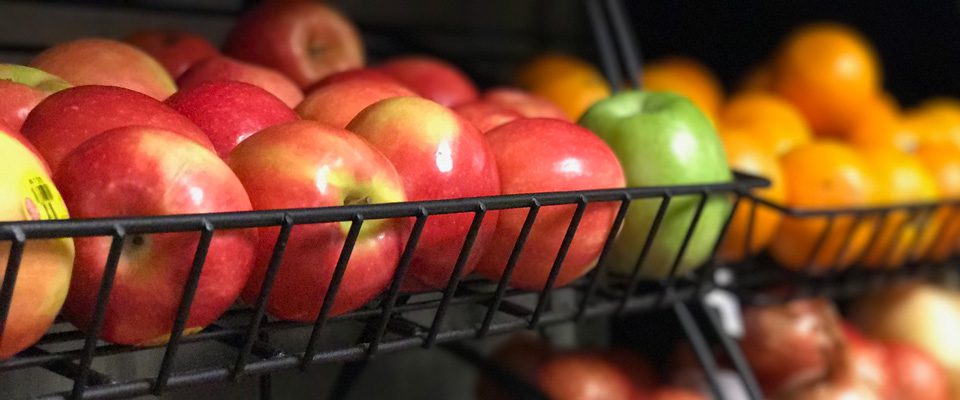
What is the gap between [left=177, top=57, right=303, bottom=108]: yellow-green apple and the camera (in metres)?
0.60

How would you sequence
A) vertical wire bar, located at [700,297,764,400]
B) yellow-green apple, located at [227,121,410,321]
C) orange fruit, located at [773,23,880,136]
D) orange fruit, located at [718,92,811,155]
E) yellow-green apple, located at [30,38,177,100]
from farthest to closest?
orange fruit, located at [773,23,880,136], orange fruit, located at [718,92,811,155], vertical wire bar, located at [700,297,764,400], yellow-green apple, located at [30,38,177,100], yellow-green apple, located at [227,121,410,321]

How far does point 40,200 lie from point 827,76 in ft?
3.20

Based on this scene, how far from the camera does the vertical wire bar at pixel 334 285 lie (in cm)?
42

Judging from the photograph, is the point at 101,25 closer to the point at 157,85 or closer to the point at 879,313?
the point at 157,85

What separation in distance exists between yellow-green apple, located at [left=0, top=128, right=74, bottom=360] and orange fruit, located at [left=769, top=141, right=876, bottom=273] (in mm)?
687

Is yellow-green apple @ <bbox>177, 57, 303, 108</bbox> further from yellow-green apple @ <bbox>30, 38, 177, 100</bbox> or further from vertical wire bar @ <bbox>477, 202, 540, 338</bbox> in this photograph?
vertical wire bar @ <bbox>477, 202, 540, 338</bbox>

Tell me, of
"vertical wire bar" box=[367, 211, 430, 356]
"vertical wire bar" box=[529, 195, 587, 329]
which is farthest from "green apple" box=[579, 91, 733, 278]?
"vertical wire bar" box=[367, 211, 430, 356]

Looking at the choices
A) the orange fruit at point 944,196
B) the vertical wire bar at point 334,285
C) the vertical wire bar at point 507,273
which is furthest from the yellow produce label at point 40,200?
the orange fruit at point 944,196

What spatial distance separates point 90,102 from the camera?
0.44 m

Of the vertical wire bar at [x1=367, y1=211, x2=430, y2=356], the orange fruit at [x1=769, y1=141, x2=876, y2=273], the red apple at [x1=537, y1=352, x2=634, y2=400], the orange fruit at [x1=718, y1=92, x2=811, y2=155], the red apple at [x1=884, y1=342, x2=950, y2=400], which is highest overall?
the vertical wire bar at [x1=367, y1=211, x2=430, y2=356]

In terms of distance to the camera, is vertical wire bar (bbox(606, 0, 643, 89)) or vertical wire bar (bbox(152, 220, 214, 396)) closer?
vertical wire bar (bbox(152, 220, 214, 396))

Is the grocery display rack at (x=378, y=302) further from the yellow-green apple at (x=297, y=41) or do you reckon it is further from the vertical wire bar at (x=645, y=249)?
the yellow-green apple at (x=297, y=41)

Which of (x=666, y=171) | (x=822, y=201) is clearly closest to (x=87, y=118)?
(x=666, y=171)

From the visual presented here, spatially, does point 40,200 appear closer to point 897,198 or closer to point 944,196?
point 897,198
